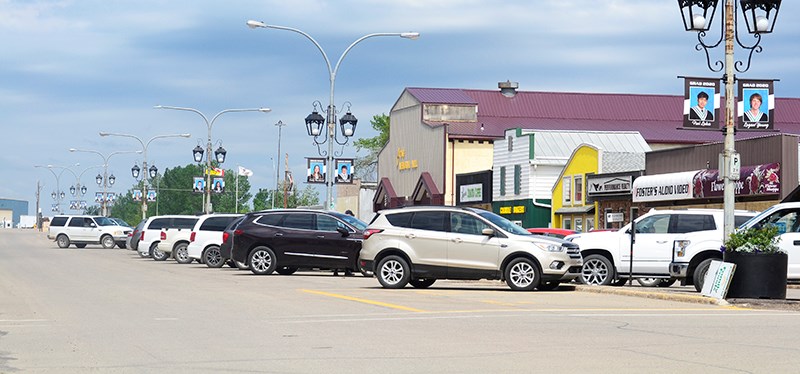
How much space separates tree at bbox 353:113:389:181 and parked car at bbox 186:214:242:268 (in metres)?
78.9

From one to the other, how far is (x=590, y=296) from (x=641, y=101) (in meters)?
64.4

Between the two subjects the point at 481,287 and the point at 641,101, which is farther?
the point at 641,101

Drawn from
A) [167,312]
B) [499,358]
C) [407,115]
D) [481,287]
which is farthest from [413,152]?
[499,358]

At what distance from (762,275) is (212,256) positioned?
75.6 ft

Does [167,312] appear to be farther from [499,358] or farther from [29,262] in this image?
[29,262]

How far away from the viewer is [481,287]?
88.5 ft

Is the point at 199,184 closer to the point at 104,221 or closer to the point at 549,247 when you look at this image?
the point at 104,221

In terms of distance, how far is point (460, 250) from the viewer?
24.7m

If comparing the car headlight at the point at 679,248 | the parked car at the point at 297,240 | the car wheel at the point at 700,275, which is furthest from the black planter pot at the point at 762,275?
the parked car at the point at 297,240

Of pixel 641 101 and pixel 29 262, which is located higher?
pixel 641 101

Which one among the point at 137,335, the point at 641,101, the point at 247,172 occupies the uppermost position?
the point at 641,101

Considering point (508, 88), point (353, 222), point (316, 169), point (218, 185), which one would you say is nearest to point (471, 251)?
point (353, 222)

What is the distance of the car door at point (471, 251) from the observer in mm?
24422

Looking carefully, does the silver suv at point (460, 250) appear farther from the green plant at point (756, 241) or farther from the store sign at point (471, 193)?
the store sign at point (471, 193)
